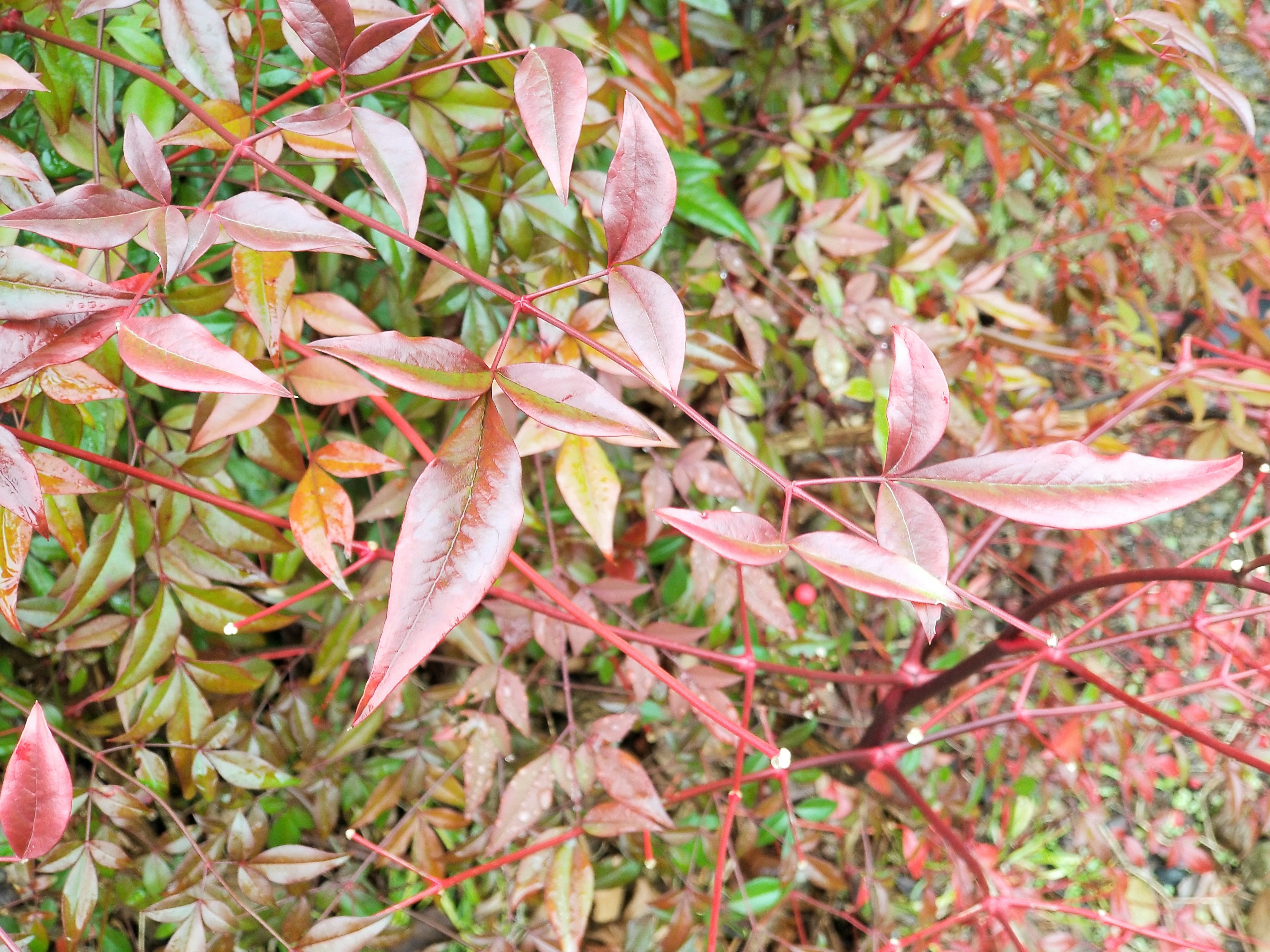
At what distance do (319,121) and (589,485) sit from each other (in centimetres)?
32

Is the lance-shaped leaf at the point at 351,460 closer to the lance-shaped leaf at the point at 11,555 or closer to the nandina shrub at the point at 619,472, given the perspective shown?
the nandina shrub at the point at 619,472

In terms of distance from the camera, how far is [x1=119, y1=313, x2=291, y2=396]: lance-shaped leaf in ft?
1.10

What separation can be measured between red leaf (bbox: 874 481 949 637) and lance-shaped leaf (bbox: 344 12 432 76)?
1.12ft

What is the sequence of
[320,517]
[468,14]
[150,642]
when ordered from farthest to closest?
[150,642]
[320,517]
[468,14]

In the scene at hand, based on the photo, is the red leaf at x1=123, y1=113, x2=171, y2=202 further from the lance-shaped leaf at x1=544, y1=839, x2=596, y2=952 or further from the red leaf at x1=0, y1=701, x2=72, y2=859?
the lance-shaped leaf at x1=544, y1=839, x2=596, y2=952

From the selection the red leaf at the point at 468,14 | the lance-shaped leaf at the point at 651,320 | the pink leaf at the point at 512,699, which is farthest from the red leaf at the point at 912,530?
the pink leaf at the point at 512,699

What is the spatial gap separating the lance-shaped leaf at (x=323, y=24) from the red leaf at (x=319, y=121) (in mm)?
27

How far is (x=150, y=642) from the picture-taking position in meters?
0.64

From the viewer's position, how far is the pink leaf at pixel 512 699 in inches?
28.2

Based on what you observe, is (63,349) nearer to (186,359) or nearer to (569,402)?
(186,359)

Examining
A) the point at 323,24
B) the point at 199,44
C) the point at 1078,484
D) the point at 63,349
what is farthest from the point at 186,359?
the point at 1078,484

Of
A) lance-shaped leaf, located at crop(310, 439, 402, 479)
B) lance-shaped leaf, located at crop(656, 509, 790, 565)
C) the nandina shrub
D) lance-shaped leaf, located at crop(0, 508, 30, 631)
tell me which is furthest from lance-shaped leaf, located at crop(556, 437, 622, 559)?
lance-shaped leaf, located at crop(0, 508, 30, 631)

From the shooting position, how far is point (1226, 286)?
102 cm

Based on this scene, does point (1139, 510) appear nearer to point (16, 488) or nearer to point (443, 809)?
point (16, 488)
